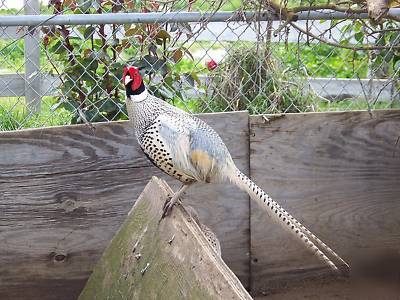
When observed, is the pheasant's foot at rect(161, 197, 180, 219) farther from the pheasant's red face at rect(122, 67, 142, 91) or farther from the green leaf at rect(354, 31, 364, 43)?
the green leaf at rect(354, 31, 364, 43)

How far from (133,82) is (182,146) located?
324mm

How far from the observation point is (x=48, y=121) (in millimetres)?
3906

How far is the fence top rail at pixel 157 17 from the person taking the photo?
3287 mm

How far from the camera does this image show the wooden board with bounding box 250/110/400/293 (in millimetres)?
3656

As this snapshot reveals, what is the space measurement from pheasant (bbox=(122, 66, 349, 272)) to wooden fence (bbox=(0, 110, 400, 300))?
0.44 meters

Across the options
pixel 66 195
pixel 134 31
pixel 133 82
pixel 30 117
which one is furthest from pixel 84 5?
pixel 66 195

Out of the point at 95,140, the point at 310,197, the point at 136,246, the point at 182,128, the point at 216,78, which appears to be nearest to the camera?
the point at 136,246

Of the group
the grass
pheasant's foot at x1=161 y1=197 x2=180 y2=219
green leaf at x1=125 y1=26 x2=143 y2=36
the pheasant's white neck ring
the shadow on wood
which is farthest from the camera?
the grass

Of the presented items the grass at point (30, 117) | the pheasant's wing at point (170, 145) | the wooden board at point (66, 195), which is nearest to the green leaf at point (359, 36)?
the wooden board at point (66, 195)

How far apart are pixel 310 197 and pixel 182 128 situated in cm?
98

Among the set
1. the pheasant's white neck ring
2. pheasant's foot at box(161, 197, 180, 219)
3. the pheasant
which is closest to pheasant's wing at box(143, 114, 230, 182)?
the pheasant

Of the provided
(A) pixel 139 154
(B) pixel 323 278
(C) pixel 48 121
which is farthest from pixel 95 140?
(B) pixel 323 278

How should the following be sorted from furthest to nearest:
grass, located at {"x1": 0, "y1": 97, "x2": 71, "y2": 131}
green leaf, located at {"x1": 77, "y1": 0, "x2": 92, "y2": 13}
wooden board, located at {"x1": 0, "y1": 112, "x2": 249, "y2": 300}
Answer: grass, located at {"x1": 0, "y1": 97, "x2": 71, "y2": 131} → green leaf, located at {"x1": 77, "y1": 0, "x2": 92, "y2": 13} → wooden board, located at {"x1": 0, "y1": 112, "x2": 249, "y2": 300}

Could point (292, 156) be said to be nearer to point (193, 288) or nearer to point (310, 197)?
point (310, 197)
